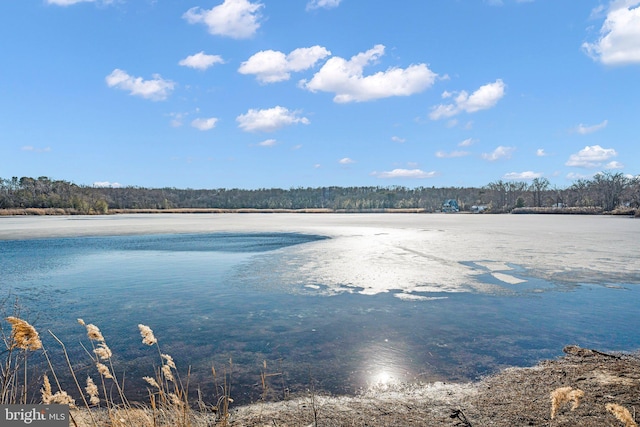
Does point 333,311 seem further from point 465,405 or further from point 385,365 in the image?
point 465,405

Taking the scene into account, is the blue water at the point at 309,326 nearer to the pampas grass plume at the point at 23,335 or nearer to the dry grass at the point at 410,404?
the dry grass at the point at 410,404

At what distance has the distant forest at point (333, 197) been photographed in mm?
68688

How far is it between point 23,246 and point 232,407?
58.8 feet

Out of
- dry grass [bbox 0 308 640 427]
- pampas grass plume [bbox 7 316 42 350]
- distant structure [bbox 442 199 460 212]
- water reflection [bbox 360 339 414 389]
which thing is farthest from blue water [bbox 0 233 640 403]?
distant structure [bbox 442 199 460 212]

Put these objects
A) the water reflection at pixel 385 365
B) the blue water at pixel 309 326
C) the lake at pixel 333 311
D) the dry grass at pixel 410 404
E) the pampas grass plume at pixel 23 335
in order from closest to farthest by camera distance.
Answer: the pampas grass plume at pixel 23 335
the dry grass at pixel 410 404
the water reflection at pixel 385 365
the blue water at pixel 309 326
the lake at pixel 333 311

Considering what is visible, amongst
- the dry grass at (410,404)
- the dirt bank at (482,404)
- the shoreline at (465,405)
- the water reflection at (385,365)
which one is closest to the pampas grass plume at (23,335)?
the dry grass at (410,404)

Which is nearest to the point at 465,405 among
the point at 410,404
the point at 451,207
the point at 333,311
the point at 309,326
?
the point at 410,404

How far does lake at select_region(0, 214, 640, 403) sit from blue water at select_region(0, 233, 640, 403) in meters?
0.03

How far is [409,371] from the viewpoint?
4.28 meters

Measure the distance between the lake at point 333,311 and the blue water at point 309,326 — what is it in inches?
1.0

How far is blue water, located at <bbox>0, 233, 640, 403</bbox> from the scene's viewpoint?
438cm

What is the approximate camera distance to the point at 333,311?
6.64 metres

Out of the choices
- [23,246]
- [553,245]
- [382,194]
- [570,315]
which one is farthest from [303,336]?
[382,194]

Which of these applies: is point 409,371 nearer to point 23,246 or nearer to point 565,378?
point 565,378
